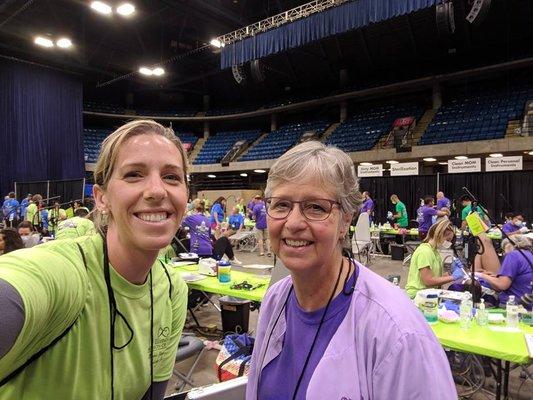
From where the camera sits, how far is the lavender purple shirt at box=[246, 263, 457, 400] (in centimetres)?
85

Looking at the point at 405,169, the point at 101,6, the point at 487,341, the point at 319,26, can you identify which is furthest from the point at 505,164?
the point at 101,6

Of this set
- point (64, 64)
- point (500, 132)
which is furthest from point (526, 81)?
point (64, 64)

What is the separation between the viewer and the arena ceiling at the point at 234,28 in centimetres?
1570

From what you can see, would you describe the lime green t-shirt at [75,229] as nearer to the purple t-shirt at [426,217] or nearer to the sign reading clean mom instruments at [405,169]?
the purple t-shirt at [426,217]

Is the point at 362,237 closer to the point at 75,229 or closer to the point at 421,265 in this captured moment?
the point at 421,265

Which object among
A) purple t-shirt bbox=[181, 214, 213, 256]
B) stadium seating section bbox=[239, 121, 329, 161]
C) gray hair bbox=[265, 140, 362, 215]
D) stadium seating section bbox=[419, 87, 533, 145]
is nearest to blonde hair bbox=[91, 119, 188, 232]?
gray hair bbox=[265, 140, 362, 215]

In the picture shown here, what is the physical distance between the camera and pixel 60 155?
18.9 meters

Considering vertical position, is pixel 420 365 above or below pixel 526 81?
below

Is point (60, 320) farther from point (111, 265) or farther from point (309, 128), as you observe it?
point (309, 128)

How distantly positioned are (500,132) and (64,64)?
61.8 feet

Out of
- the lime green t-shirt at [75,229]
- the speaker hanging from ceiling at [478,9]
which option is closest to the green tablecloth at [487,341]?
the lime green t-shirt at [75,229]

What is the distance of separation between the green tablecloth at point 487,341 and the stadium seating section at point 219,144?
1909cm

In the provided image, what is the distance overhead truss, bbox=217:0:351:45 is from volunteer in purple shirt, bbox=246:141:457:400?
Answer: 1175 cm

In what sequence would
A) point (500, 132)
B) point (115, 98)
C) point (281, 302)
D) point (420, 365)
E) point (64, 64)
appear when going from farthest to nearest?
point (115, 98) < point (64, 64) < point (500, 132) < point (281, 302) < point (420, 365)
